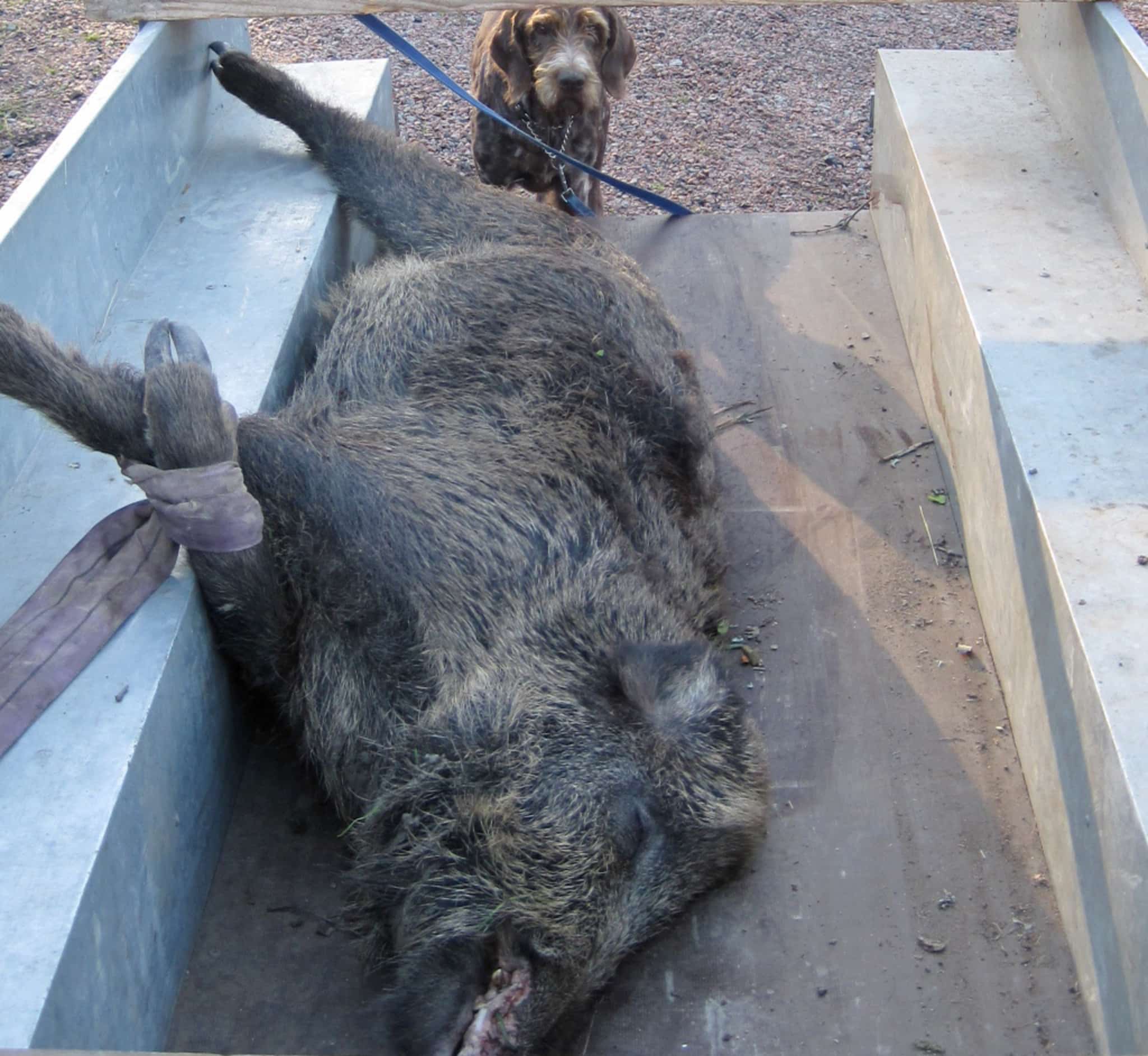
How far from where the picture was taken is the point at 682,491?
3953mm

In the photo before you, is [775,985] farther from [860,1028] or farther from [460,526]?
[460,526]

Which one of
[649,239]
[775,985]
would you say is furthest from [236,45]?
[775,985]

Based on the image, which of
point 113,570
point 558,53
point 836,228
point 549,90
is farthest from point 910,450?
point 113,570

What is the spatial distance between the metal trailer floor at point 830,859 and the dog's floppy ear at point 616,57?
215 cm

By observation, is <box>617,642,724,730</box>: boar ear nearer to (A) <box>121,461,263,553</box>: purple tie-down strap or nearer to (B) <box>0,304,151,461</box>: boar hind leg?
(A) <box>121,461,263,553</box>: purple tie-down strap

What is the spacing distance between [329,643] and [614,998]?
112cm

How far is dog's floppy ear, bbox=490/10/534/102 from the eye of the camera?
19.4 ft

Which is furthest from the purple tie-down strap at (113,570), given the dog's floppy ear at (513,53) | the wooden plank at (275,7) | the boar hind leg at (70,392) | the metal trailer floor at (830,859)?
the dog's floppy ear at (513,53)

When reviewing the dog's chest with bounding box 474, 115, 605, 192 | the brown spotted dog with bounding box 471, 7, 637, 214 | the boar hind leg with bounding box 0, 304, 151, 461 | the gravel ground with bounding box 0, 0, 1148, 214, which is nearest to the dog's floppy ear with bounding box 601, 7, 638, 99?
the brown spotted dog with bounding box 471, 7, 637, 214

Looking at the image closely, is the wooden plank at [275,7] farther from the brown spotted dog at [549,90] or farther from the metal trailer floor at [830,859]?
the metal trailer floor at [830,859]

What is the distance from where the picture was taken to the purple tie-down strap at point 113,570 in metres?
2.88

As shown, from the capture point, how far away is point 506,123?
18.1 ft

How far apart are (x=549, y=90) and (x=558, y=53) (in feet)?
0.58

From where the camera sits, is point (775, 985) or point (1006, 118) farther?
point (1006, 118)
